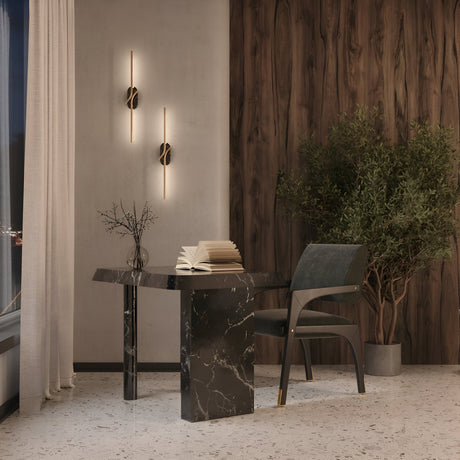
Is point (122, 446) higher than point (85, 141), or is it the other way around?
point (85, 141)

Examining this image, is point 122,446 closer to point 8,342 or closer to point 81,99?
point 8,342

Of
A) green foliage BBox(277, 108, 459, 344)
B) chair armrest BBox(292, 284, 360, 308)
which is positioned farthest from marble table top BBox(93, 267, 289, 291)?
green foliage BBox(277, 108, 459, 344)

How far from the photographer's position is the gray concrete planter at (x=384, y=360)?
4.49 metres

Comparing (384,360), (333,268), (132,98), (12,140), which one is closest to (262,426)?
(333,268)

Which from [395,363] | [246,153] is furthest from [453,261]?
[246,153]

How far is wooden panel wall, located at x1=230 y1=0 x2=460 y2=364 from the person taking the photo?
4918 millimetres

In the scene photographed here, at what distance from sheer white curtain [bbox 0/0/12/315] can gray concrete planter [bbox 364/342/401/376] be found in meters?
2.48

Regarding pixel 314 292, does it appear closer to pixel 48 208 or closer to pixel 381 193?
pixel 381 193

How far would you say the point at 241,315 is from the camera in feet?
11.3

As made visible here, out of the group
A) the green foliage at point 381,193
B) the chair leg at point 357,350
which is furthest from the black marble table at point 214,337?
the green foliage at point 381,193

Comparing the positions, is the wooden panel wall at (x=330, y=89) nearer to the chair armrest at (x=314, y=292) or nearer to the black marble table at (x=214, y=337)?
the chair armrest at (x=314, y=292)

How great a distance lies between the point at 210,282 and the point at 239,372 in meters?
0.55

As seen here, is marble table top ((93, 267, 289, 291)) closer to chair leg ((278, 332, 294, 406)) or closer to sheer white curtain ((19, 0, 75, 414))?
chair leg ((278, 332, 294, 406))

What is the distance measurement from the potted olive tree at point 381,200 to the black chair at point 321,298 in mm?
332
